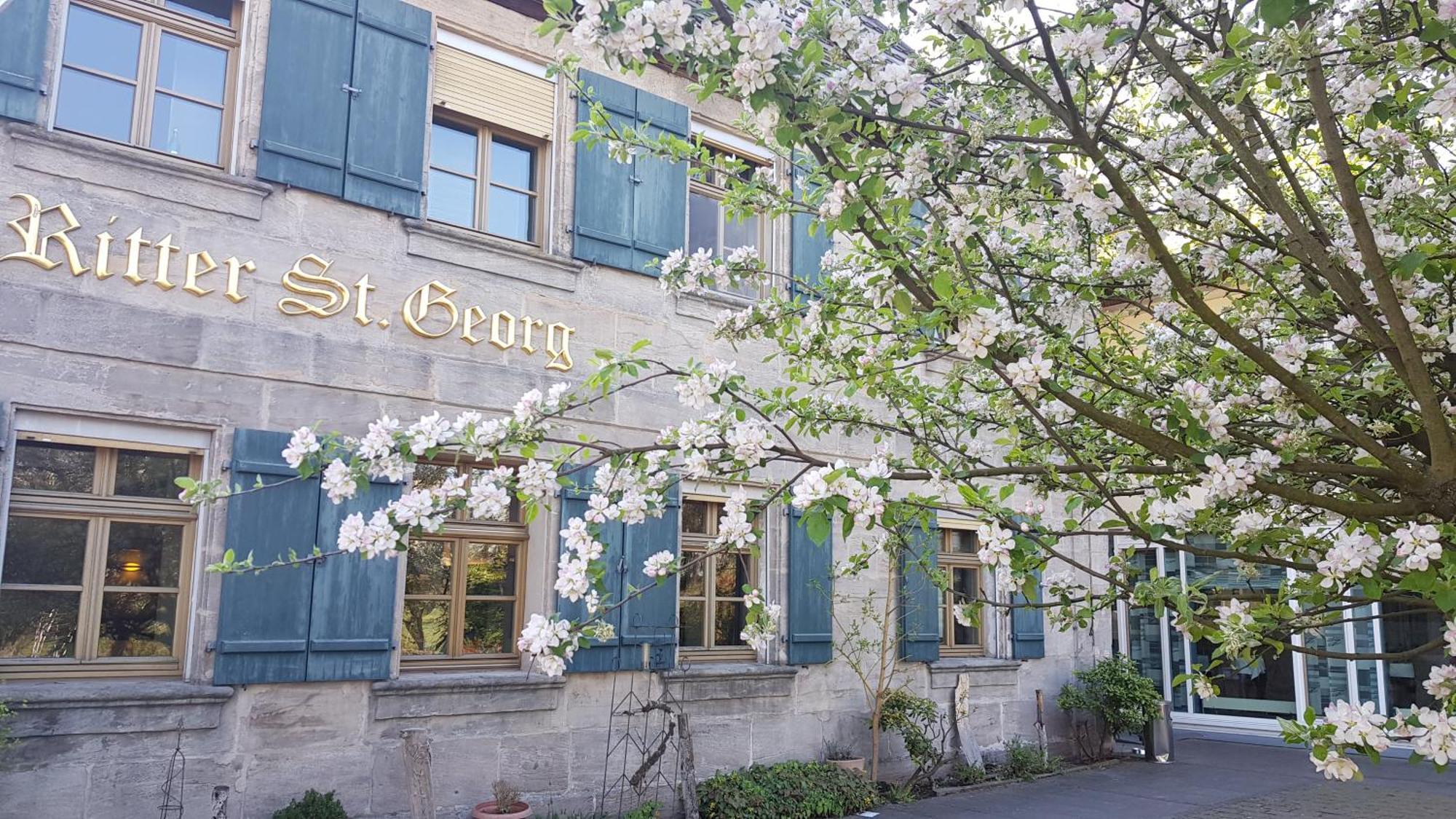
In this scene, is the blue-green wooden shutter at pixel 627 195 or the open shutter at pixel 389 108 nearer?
the open shutter at pixel 389 108

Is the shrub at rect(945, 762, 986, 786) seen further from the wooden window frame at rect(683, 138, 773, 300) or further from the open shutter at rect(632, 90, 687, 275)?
the open shutter at rect(632, 90, 687, 275)

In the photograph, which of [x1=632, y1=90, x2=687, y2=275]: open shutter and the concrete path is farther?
Answer: the concrete path

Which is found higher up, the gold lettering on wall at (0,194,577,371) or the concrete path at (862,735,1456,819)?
the gold lettering on wall at (0,194,577,371)

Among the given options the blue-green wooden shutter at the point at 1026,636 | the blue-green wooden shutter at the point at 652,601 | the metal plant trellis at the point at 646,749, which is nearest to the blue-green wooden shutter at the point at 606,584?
the blue-green wooden shutter at the point at 652,601

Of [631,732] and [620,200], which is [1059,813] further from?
[620,200]

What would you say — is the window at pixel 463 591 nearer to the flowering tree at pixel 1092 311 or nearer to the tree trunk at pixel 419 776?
the tree trunk at pixel 419 776

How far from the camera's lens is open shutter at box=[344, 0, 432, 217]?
289 inches

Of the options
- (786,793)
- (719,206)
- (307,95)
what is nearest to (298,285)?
(307,95)

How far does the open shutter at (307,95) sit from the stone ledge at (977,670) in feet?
21.4

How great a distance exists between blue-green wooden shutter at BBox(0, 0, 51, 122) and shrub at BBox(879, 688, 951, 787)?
720 centimetres

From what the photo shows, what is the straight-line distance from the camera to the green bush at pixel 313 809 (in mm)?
6348

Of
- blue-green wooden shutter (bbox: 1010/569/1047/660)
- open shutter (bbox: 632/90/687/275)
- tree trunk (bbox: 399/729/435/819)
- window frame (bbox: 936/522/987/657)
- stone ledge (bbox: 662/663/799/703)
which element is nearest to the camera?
tree trunk (bbox: 399/729/435/819)

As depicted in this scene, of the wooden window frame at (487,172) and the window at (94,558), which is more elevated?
the wooden window frame at (487,172)

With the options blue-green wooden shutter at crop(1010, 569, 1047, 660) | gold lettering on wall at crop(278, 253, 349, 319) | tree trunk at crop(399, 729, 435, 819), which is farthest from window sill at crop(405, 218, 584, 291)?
blue-green wooden shutter at crop(1010, 569, 1047, 660)
